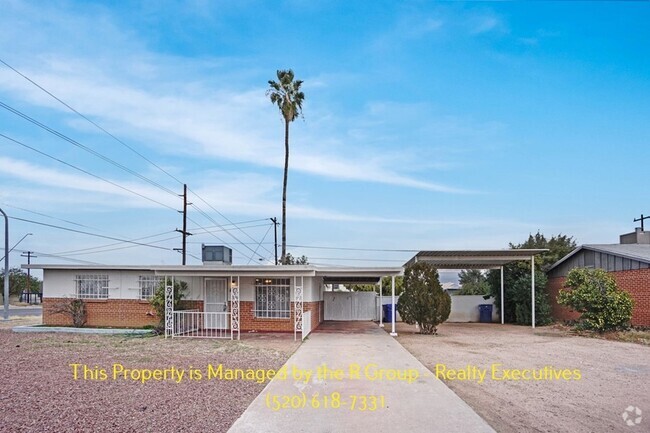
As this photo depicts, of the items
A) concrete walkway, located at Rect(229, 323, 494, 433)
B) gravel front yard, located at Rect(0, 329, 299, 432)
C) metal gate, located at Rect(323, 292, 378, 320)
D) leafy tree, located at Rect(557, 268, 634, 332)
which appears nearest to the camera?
concrete walkway, located at Rect(229, 323, 494, 433)

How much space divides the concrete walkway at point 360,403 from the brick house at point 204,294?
5.70 m

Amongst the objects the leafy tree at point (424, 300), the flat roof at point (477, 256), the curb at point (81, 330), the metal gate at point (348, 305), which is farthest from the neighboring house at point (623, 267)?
the curb at point (81, 330)

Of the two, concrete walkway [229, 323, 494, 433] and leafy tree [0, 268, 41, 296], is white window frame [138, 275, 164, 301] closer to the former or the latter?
concrete walkway [229, 323, 494, 433]

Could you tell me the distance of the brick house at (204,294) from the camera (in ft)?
58.3

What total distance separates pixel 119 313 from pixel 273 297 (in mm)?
6189

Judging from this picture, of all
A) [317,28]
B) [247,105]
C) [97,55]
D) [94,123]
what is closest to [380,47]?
[317,28]

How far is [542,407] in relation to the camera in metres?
7.99

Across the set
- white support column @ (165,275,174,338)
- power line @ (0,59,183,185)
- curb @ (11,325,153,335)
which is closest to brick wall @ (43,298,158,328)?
curb @ (11,325,153,335)

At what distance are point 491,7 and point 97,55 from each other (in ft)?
39.3

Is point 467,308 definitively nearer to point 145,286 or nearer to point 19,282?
point 145,286

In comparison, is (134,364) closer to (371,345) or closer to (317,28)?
(371,345)

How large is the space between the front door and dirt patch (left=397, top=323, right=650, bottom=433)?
640 centimetres

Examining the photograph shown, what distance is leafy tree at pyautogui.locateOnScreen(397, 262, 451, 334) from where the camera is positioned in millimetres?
19953

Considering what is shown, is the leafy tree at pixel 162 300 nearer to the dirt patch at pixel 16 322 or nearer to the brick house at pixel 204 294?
the brick house at pixel 204 294
